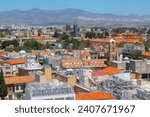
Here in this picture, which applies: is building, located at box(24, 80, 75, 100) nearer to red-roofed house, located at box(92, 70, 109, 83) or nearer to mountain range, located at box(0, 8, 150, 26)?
red-roofed house, located at box(92, 70, 109, 83)

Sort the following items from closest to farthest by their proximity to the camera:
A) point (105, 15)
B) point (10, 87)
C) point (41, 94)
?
point (41, 94), point (10, 87), point (105, 15)

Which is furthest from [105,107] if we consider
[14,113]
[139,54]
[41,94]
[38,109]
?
[139,54]

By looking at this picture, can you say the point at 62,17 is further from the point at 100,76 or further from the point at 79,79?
the point at 79,79

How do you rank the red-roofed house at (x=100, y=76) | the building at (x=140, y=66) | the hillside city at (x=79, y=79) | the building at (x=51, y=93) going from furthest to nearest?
the building at (x=140, y=66) → the red-roofed house at (x=100, y=76) → the hillside city at (x=79, y=79) → the building at (x=51, y=93)

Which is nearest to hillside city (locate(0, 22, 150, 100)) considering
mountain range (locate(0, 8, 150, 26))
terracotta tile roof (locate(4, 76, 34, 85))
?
terracotta tile roof (locate(4, 76, 34, 85))

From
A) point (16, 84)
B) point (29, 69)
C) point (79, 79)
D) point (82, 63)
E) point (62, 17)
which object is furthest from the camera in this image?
point (62, 17)

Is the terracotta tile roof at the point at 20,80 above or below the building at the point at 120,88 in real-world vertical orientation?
below

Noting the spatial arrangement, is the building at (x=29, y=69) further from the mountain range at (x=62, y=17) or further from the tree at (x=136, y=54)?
the mountain range at (x=62, y=17)

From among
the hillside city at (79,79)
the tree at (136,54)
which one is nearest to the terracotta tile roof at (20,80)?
the hillside city at (79,79)

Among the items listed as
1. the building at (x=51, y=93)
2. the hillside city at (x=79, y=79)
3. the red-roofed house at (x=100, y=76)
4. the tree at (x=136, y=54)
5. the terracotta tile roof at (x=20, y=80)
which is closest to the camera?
the building at (x=51, y=93)

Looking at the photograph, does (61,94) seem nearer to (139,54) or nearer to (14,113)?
(14,113)

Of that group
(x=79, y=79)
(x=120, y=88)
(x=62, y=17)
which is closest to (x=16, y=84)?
(x=79, y=79)
